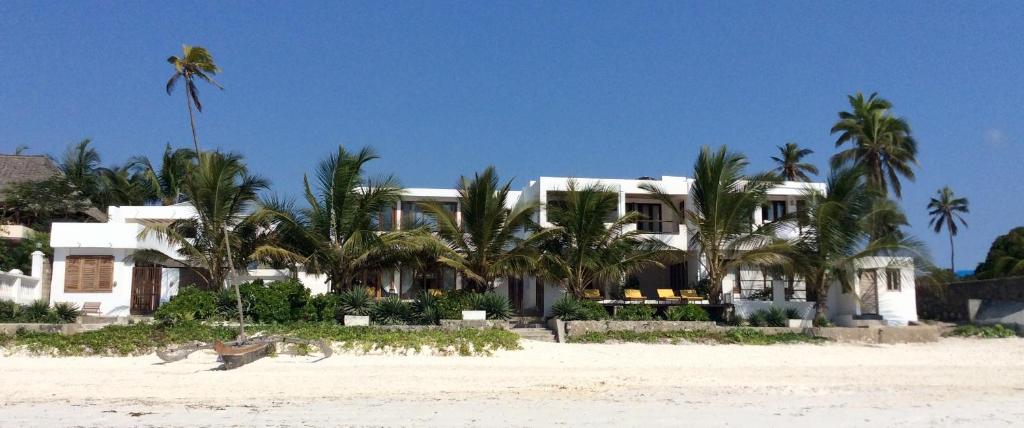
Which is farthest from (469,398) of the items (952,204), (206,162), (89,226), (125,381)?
(952,204)

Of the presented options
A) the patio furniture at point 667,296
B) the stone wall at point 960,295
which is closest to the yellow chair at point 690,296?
the patio furniture at point 667,296

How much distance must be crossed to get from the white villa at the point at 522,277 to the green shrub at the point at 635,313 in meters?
1.79

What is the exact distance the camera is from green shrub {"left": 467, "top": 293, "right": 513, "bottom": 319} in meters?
20.2

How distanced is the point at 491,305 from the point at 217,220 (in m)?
7.72

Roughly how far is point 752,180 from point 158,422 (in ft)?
56.6

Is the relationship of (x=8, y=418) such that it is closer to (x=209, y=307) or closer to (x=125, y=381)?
(x=125, y=381)

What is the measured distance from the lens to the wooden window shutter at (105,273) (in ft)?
71.7

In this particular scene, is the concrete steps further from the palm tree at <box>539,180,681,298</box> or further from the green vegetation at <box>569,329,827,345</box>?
the palm tree at <box>539,180,681,298</box>

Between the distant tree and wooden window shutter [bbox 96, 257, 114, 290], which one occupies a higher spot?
the distant tree

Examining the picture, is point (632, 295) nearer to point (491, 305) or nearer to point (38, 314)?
point (491, 305)

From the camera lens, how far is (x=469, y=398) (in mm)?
12125

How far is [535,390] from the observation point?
1288 centimetres

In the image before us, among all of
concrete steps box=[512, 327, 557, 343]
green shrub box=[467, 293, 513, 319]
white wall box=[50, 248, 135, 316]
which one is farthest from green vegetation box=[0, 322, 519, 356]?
white wall box=[50, 248, 135, 316]

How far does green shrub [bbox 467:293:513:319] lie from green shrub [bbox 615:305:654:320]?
10.2 feet
